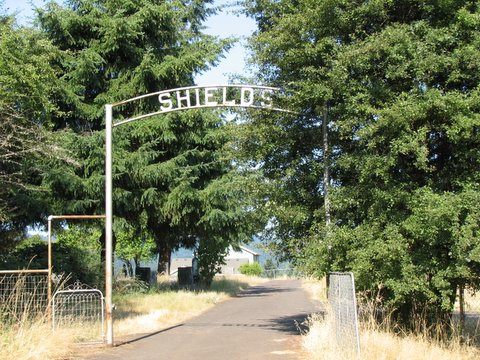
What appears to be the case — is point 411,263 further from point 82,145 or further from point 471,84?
point 82,145

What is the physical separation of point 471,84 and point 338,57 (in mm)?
3001

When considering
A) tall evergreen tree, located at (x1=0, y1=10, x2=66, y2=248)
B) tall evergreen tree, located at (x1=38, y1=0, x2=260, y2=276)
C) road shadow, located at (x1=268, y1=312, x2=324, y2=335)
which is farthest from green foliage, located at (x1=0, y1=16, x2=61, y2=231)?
road shadow, located at (x1=268, y1=312, x2=324, y2=335)

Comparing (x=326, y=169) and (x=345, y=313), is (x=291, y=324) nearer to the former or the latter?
(x=326, y=169)

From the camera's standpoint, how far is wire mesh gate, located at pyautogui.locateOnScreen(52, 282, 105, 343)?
14.1 m

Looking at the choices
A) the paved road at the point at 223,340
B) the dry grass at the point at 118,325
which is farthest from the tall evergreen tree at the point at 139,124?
the paved road at the point at 223,340

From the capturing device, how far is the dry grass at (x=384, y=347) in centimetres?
1054

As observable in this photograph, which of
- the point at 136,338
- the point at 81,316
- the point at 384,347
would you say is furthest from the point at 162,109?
the point at 384,347

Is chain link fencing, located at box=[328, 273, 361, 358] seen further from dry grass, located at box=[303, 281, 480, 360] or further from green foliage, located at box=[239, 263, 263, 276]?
green foliage, located at box=[239, 263, 263, 276]

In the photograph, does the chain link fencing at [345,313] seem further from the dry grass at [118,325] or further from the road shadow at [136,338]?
the dry grass at [118,325]

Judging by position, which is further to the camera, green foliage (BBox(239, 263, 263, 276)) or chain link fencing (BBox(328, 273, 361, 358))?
green foliage (BBox(239, 263, 263, 276))

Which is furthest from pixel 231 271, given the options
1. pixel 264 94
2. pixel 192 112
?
pixel 264 94

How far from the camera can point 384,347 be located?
Answer: 10789mm

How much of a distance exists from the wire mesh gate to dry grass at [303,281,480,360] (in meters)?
5.21

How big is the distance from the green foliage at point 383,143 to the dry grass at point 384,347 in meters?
0.81
